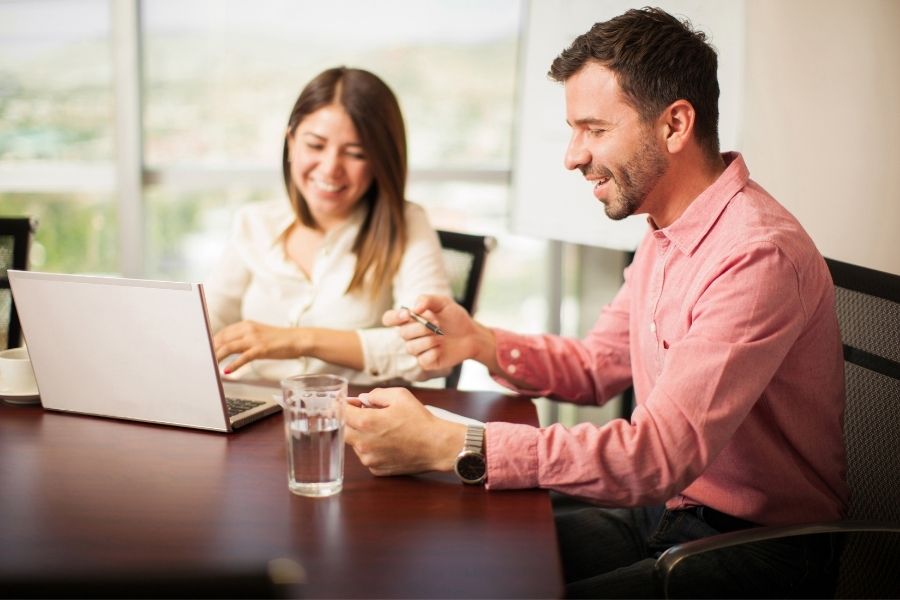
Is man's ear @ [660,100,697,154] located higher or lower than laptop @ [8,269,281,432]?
higher

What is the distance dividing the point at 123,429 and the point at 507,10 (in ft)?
7.48

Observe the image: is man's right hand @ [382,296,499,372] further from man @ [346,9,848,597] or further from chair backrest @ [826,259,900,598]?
chair backrest @ [826,259,900,598]

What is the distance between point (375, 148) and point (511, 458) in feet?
3.60

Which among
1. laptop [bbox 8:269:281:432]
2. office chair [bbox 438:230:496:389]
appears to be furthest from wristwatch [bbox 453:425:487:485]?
office chair [bbox 438:230:496:389]

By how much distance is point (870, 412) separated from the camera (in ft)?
4.30

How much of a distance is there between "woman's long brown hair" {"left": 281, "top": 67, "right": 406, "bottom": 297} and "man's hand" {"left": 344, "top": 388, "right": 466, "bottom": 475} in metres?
0.90

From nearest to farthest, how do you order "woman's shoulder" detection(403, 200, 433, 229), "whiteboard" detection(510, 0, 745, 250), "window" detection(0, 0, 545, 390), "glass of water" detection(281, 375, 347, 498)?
1. "glass of water" detection(281, 375, 347, 498)
2. "woman's shoulder" detection(403, 200, 433, 229)
3. "whiteboard" detection(510, 0, 745, 250)
4. "window" detection(0, 0, 545, 390)

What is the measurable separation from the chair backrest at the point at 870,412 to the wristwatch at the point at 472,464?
0.58 meters

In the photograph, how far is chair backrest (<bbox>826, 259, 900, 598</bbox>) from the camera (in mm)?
1242

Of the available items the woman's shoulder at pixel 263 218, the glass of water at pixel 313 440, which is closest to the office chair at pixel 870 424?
the glass of water at pixel 313 440

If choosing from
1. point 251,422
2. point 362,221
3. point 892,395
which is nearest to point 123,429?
point 251,422

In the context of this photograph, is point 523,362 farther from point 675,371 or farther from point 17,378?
point 17,378

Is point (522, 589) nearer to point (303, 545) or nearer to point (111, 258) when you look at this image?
point (303, 545)

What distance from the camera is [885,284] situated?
49.0 inches
